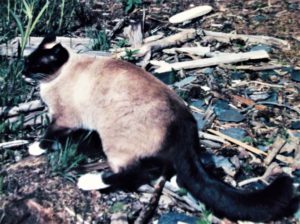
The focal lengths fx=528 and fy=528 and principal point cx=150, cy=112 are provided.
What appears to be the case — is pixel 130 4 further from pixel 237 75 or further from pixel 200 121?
pixel 200 121

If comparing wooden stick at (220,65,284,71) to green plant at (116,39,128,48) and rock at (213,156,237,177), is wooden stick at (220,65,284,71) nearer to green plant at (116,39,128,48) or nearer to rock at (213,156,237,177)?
green plant at (116,39,128,48)

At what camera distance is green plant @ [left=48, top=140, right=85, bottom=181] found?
295 centimetres

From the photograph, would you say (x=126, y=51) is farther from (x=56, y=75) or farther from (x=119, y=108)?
(x=119, y=108)

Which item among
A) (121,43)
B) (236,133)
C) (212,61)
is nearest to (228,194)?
(236,133)

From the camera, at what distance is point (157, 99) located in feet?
9.30

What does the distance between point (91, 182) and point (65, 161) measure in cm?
19

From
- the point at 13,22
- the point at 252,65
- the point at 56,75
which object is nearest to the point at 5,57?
the point at 13,22

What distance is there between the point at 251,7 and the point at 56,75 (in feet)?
7.66

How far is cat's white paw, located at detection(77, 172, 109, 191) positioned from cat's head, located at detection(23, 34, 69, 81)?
74 centimetres

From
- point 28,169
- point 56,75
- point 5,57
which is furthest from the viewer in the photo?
point 5,57

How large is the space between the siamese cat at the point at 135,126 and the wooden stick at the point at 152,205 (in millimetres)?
73

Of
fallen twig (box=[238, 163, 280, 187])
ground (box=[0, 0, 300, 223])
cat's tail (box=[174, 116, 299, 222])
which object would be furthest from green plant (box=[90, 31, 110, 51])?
fallen twig (box=[238, 163, 280, 187])

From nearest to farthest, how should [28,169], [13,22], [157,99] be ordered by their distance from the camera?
[157,99] → [28,169] → [13,22]

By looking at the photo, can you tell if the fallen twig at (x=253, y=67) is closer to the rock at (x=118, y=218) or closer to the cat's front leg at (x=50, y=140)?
the cat's front leg at (x=50, y=140)
